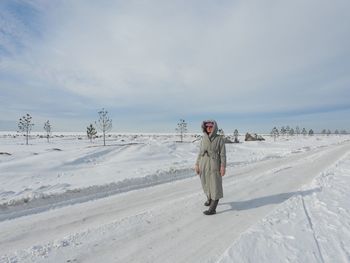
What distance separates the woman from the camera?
7.53m

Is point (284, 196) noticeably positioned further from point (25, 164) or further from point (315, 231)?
point (25, 164)

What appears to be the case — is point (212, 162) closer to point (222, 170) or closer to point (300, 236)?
point (222, 170)

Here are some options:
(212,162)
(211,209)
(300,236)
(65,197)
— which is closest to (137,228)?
(211,209)

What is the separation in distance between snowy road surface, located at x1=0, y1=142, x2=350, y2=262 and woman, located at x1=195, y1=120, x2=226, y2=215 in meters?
0.52

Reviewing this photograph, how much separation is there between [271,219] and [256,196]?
2902 millimetres

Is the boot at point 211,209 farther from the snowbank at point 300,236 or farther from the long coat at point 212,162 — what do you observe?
the snowbank at point 300,236

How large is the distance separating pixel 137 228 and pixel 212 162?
7.44ft

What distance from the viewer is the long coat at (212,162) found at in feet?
24.7

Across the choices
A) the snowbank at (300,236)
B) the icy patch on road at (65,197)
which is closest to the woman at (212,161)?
the snowbank at (300,236)

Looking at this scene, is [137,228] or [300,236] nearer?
[300,236]

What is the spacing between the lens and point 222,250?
17.0ft

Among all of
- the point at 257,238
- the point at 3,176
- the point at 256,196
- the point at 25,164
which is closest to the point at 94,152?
the point at 25,164

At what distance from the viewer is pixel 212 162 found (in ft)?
25.0

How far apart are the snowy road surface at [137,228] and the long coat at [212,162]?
20.8 inches
